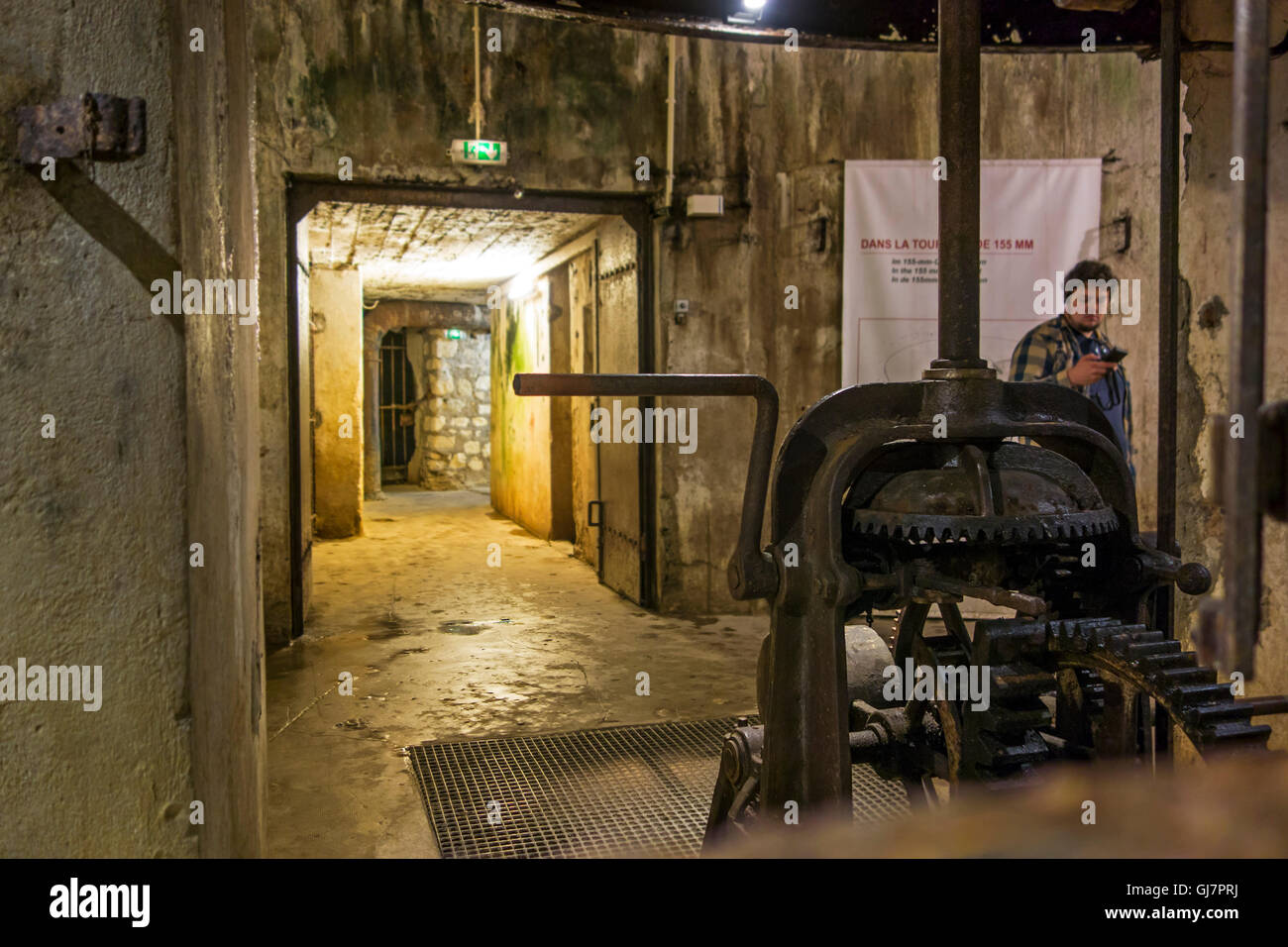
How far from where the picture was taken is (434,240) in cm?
924

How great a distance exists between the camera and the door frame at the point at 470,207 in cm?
630

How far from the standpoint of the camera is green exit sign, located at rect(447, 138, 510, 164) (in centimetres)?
635

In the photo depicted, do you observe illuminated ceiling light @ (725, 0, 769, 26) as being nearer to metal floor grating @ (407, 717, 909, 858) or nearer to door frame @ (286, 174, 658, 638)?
door frame @ (286, 174, 658, 638)

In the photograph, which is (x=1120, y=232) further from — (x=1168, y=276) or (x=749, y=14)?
(x=1168, y=276)

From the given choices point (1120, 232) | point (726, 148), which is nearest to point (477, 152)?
point (726, 148)

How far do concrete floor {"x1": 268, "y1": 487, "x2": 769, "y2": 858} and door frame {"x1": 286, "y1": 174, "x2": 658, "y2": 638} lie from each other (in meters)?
0.51

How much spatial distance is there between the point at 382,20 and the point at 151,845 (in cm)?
550

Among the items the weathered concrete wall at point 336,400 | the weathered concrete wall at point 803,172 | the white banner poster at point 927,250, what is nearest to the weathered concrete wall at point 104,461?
the weathered concrete wall at point 803,172

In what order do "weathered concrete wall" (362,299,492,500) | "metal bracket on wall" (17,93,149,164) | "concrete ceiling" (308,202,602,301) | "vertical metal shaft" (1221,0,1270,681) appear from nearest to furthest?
"vertical metal shaft" (1221,0,1270,681), "metal bracket on wall" (17,93,149,164), "concrete ceiling" (308,202,602,301), "weathered concrete wall" (362,299,492,500)

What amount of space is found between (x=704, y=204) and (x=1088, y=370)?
9.02ft

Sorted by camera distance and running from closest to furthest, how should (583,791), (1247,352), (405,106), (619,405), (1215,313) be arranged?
(1247,352), (1215,313), (583,791), (405,106), (619,405)

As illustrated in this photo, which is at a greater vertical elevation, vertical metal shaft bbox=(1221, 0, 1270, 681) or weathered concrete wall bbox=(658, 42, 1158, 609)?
weathered concrete wall bbox=(658, 42, 1158, 609)

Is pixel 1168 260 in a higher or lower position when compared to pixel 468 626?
higher

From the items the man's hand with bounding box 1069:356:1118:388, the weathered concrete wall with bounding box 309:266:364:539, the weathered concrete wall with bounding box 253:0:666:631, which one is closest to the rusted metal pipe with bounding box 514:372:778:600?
the man's hand with bounding box 1069:356:1118:388
